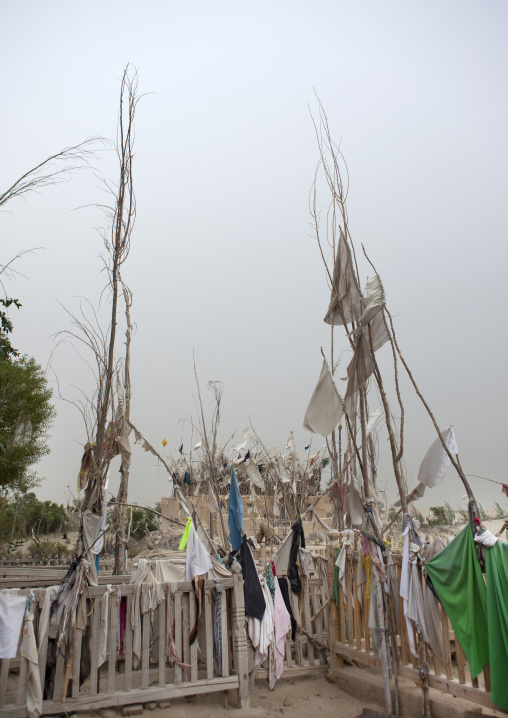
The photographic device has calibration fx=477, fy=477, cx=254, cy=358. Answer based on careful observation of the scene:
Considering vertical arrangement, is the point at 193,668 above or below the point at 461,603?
below

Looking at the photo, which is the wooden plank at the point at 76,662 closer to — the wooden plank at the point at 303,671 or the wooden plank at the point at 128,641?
the wooden plank at the point at 128,641

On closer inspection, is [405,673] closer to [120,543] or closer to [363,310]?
[363,310]

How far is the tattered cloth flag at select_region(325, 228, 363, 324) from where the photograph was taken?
5.28m

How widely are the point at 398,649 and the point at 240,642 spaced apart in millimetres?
1566

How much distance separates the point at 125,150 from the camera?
6.66m

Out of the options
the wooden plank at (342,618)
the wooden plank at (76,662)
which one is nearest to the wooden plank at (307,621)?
the wooden plank at (342,618)

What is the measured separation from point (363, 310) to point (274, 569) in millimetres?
3074

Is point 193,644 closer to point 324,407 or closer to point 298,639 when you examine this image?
point 298,639

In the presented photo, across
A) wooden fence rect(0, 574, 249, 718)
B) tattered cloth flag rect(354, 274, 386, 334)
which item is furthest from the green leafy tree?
tattered cloth flag rect(354, 274, 386, 334)

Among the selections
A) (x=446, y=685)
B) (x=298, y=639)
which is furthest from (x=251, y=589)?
(x=446, y=685)

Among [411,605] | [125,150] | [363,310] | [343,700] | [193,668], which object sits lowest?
[343,700]

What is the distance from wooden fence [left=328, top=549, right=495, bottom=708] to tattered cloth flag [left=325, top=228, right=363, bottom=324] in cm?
260

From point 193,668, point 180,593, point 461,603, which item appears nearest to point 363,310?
point 461,603

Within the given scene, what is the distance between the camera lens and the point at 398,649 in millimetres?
4691
